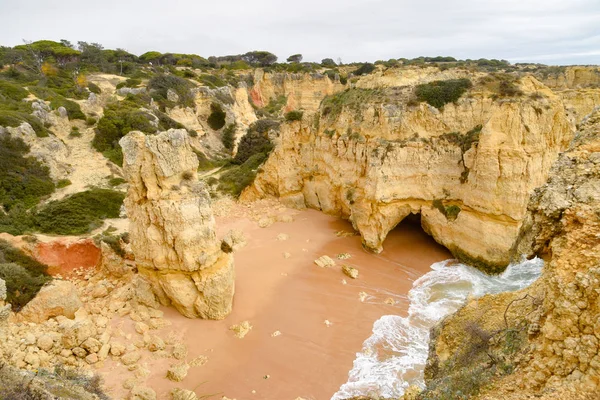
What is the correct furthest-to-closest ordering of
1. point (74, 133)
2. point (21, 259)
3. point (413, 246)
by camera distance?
point (74, 133), point (413, 246), point (21, 259)

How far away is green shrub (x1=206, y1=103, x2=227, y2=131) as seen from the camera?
38906mm

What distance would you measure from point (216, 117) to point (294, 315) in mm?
30652

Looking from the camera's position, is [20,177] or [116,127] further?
[116,127]

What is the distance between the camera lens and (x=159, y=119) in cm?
3162

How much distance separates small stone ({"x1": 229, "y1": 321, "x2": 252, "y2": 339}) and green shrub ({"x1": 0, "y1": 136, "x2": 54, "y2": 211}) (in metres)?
14.1

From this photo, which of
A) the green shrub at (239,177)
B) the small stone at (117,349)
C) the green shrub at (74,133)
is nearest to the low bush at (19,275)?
the small stone at (117,349)

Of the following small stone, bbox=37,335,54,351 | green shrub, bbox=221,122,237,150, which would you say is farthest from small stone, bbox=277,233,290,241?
green shrub, bbox=221,122,237,150

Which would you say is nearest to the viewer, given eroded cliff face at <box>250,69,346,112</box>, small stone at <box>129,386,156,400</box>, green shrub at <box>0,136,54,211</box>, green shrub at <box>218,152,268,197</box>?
small stone at <box>129,386,156,400</box>

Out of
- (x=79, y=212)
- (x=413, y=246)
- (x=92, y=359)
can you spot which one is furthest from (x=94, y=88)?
(x=413, y=246)

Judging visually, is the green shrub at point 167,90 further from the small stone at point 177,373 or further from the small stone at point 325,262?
the small stone at point 177,373

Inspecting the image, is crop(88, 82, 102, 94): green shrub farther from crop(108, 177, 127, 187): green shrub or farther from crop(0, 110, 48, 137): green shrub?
crop(108, 177, 127, 187): green shrub

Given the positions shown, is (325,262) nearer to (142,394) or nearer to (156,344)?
(156,344)

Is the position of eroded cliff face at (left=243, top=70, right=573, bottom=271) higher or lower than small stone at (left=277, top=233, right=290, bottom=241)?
higher

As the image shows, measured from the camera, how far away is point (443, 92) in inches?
662
